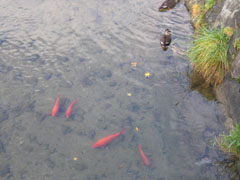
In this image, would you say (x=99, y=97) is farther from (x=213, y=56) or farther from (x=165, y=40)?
(x=213, y=56)

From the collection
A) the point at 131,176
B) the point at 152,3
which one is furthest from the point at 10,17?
the point at 131,176

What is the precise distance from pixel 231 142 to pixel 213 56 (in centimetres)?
295

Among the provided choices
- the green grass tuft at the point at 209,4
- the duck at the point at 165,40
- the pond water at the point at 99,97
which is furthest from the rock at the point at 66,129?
the green grass tuft at the point at 209,4

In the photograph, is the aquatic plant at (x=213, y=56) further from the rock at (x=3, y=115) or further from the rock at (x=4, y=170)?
the rock at (x=4, y=170)

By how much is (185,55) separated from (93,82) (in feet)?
11.7

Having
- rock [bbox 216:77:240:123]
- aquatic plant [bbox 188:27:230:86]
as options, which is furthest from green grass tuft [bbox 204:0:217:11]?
rock [bbox 216:77:240:123]

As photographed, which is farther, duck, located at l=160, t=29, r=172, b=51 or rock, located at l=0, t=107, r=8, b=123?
duck, located at l=160, t=29, r=172, b=51

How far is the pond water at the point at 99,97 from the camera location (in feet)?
20.3

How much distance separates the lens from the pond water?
20.3 feet

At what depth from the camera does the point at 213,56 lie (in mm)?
7469

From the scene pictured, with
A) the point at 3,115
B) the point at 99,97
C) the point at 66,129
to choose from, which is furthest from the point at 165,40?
the point at 3,115

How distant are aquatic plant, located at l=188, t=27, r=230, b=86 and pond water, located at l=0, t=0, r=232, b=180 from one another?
0.71 m

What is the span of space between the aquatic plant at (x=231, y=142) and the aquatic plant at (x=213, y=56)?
2292mm

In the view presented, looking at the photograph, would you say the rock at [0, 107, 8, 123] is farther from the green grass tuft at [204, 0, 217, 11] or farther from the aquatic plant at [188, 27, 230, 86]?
the green grass tuft at [204, 0, 217, 11]
